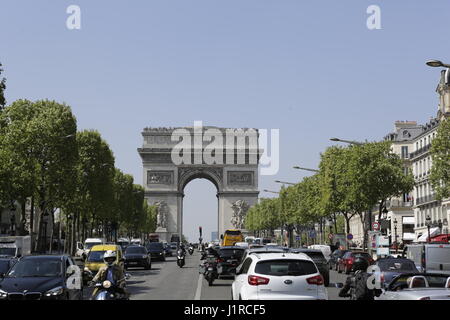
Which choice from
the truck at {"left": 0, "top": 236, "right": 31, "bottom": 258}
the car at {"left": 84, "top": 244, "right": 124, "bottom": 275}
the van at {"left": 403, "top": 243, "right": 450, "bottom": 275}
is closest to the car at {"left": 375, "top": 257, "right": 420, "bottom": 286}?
the van at {"left": 403, "top": 243, "right": 450, "bottom": 275}

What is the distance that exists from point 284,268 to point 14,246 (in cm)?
2897

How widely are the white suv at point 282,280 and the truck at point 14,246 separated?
2284cm

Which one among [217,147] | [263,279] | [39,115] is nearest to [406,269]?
[263,279]

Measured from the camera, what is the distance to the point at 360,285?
46.1 ft

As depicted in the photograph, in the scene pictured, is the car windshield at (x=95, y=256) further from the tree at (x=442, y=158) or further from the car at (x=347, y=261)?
the tree at (x=442, y=158)

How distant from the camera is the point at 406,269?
1064 inches

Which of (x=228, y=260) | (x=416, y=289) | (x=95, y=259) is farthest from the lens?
(x=95, y=259)

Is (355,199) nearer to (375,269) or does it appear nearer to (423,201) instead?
(423,201)

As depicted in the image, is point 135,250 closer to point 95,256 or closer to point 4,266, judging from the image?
point 95,256

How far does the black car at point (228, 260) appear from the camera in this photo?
1334 inches

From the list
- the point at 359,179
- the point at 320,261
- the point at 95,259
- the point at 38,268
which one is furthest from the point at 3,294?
the point at 359,179

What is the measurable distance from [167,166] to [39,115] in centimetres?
9531

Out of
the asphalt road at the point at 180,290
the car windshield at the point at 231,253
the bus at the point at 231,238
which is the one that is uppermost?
the bus at the point at 231,238

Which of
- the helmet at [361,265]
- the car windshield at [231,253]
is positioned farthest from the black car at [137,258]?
the helmet at [361,265]
